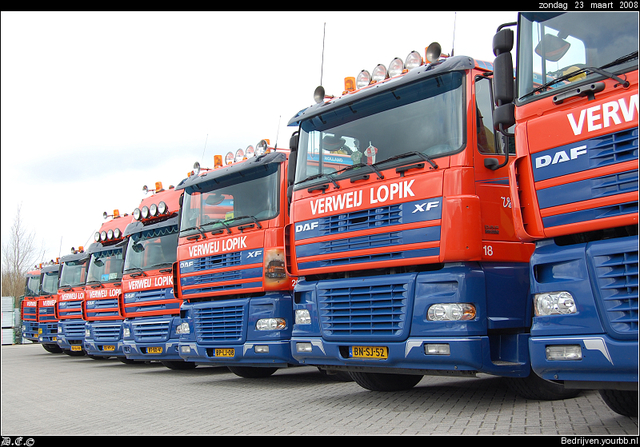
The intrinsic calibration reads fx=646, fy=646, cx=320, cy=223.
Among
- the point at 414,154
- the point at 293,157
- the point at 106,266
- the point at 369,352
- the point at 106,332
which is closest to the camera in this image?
the point at 414,154

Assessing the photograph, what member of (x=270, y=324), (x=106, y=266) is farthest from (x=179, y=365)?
(x=270, y=324)

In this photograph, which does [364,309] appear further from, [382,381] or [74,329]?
[74,329]

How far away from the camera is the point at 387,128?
6633 millimetres

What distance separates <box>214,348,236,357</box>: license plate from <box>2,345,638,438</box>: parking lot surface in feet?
1.64

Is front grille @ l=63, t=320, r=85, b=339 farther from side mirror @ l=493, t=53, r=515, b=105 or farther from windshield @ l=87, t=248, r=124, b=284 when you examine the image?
side mirror @ l=493, t=53, r=515, b=105

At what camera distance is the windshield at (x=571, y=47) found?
4513mm

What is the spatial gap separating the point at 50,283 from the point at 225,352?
14.1 meters

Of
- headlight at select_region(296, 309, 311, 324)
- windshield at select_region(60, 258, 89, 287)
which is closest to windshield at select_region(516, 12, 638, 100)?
headlight at select_region(296, 309, 311, 324)

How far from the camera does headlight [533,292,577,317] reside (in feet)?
14.8

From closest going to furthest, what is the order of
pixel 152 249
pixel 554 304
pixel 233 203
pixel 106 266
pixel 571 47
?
pixel 554 304
pixel 571 47
pixel 233 203
pixel 152 249
pixel 106 266

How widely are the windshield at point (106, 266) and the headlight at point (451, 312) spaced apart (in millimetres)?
10353

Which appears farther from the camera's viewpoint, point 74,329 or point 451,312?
point 74,329

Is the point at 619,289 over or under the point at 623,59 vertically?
under

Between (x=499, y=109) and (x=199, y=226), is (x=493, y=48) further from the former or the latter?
(x=199, y=226)
